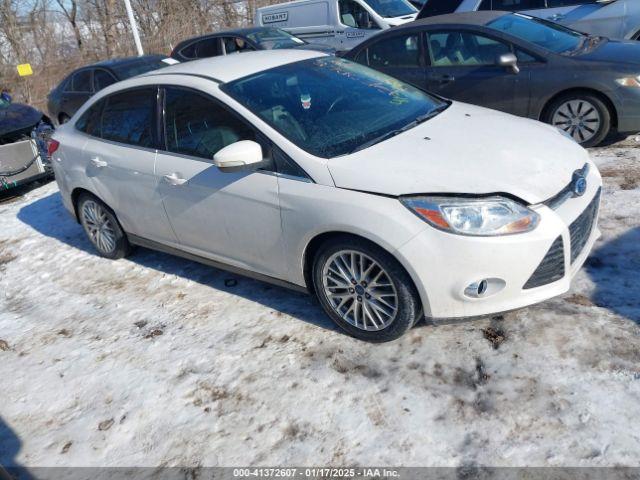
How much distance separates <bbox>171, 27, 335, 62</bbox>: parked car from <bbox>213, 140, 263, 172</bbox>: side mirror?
331 inches

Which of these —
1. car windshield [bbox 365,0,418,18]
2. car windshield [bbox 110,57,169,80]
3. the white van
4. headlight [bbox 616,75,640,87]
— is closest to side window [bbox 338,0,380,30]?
the white van

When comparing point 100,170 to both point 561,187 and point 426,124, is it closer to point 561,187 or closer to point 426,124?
point 426,124

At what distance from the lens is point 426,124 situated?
3.72 m

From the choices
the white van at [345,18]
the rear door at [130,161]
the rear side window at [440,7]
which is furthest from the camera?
the white van at [345,18]

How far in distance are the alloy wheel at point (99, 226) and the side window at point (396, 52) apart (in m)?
3.98

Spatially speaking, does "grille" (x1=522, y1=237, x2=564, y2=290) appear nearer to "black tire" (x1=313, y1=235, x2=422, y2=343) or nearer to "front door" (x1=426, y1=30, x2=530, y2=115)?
"black tire" (x1=313, y1=235, x2=422, y2=343)

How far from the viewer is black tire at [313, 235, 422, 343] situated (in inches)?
121

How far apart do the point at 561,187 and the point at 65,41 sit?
82.3 feet

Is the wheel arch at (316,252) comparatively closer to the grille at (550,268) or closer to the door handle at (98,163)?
the grille at (550,268)

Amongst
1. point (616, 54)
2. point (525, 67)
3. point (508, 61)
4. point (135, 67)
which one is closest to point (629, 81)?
point (616, 54)

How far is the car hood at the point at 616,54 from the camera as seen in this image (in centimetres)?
576

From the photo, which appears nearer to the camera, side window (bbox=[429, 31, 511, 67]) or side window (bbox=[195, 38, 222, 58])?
side window (bbox=[429, 31, 511, 67])

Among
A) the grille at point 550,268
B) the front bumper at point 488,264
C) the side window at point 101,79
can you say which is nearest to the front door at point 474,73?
the front bumper at point 488,264

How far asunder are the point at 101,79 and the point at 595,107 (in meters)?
8.08
